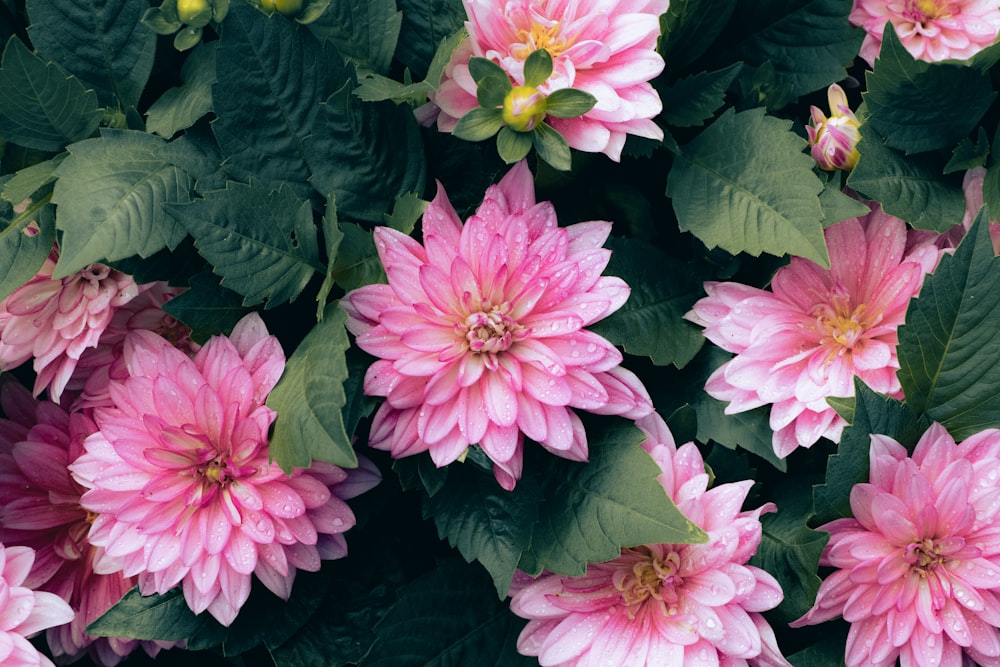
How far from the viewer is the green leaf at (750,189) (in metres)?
0.71

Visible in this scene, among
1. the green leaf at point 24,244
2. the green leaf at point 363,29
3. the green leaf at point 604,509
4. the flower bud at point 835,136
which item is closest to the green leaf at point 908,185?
the flower bud at point 835,136

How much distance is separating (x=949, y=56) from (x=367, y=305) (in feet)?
1.64

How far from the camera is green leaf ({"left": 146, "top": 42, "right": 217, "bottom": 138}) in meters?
0.74

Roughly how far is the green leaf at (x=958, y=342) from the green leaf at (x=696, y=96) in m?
0.20

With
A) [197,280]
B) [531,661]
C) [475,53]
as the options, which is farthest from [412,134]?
[531,661]

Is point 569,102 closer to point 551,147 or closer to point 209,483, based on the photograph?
point 551,147

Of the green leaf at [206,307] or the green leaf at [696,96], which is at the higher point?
the green leaf at [696,96]

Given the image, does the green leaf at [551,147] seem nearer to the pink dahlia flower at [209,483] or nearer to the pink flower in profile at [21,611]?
the pink dahlia flower at [209,483]

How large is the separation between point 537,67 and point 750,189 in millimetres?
189

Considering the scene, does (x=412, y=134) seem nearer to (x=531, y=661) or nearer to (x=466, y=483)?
(x=466, y=483)

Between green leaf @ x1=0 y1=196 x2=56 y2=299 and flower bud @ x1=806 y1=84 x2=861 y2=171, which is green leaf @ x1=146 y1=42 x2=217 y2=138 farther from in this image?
flower bud @ x1=806 y1=84 x2=861 y2=171

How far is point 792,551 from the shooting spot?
2.36 ft

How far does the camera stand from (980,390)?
70 cm

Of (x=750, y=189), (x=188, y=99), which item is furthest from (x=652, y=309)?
(x=188, y=99)
